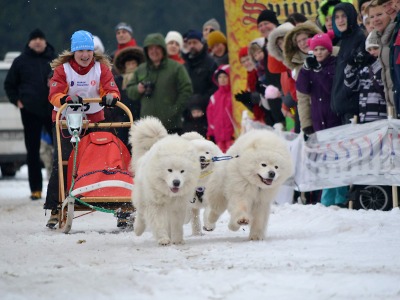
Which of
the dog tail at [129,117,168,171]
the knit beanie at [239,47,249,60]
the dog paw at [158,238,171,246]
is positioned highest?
the knit beanie at [239,47,249,60]

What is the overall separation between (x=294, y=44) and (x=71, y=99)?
356 cm

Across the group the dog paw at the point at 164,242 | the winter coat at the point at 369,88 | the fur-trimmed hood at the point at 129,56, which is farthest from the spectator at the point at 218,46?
the dog paw at the point at 164,242

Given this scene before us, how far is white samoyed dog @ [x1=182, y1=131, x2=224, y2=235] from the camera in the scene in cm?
863

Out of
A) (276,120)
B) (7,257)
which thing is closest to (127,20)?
(276,120)

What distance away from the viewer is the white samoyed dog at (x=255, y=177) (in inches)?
327

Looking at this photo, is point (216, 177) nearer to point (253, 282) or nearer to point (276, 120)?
point (253, 282)

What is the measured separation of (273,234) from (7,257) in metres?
2.42

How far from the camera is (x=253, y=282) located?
580 centimetres

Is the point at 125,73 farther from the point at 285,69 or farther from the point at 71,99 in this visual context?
the point at 71,99

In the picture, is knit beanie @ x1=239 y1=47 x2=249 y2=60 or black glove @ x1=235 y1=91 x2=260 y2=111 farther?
knit beanie @ x1=239 y1=47 x2=249 y2=60

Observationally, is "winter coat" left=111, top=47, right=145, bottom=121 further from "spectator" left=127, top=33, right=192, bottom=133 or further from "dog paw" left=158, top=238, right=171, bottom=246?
"dog paw" left=158, top=238, right=171, bottom=246

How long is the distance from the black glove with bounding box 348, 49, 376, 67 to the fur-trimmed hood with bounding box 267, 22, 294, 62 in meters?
1.90

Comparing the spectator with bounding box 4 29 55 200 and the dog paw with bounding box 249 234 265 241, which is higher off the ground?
the spectator with bounding box 4 29 55 200

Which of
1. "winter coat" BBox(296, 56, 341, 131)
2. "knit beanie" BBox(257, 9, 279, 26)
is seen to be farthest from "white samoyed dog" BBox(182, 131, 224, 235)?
"knit beanie" BBox(257, 9, 279, 26)
